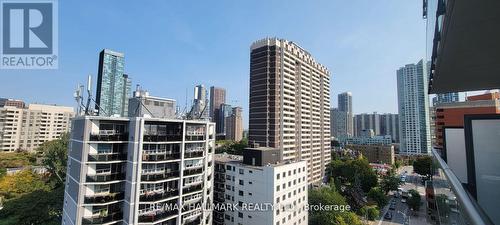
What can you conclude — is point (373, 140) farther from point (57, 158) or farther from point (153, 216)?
point (57, 158)

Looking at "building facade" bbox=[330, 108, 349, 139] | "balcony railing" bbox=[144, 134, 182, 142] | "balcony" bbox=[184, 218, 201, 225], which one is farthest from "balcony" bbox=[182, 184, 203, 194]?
"building facade" bbox=[330, 108, 349, 139]

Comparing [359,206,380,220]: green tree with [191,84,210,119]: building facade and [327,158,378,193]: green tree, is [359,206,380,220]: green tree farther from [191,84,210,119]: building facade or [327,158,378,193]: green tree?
[191,84,210,119]: building facade

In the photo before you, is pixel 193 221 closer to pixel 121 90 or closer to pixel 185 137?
pixel 185 137

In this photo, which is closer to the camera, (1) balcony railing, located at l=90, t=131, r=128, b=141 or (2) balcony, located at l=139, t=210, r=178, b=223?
(1) balcony railing, located at l=90, t=131, r=128, b=141

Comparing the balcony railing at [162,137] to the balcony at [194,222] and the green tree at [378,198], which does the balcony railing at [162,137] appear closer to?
the balcony at [194,222]

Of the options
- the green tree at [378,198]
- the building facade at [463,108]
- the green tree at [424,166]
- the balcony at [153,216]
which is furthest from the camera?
the green tree at [424,166]

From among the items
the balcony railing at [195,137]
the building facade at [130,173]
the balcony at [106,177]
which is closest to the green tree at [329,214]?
the building facade at [130,173]
